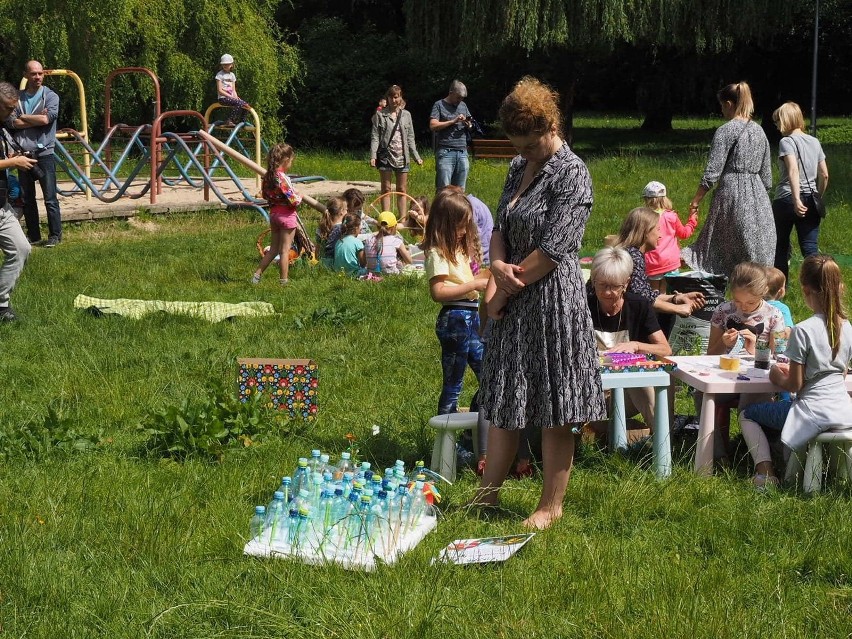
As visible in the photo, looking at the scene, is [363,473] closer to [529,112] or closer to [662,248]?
[529,112]

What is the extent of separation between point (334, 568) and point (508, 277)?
1271 mm

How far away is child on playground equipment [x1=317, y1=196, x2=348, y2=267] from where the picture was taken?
10.6 metres

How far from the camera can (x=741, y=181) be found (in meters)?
8.25

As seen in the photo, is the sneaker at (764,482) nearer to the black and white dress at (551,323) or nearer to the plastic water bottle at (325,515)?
the black and white dress at (551,323)

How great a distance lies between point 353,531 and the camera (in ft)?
A: 13.2

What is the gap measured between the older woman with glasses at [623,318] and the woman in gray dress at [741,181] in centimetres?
284

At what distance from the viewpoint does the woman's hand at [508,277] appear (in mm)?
4176

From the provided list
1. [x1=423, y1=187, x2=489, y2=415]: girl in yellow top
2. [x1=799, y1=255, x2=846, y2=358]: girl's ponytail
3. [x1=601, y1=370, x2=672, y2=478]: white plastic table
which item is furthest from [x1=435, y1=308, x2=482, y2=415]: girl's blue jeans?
[x1=799, y1=255, x2=846, y2=358]: girl's ponytail

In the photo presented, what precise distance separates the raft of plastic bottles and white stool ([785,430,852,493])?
1.67 meters

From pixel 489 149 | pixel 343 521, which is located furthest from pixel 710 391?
pixel 489 149

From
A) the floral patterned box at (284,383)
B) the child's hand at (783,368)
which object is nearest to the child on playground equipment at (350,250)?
the floral patterned box at (284,383)

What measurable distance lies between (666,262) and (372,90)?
19976 millimetres

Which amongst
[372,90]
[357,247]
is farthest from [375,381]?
[372,90]

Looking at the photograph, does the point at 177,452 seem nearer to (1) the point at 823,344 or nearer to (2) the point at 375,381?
(2) the point at 375,381
